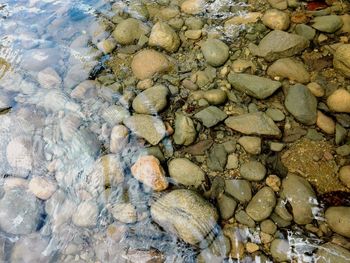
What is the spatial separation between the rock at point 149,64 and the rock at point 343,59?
1472 millimetres

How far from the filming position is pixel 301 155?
2.42 m

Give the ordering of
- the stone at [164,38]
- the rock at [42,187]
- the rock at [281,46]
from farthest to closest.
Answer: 1. the stone at [164,38]
2. the rock at [281,46]
3. the rock at [42,187]

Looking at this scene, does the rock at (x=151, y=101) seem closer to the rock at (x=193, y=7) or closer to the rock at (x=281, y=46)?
the rock at (x=281, y=46)

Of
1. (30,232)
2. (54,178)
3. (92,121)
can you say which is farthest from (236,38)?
(30,232)

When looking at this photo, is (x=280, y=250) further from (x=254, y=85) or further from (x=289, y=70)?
(x=289, y=70)

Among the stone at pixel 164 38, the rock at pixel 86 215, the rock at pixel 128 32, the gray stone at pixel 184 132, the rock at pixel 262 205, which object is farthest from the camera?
the rock at pixel 128 32

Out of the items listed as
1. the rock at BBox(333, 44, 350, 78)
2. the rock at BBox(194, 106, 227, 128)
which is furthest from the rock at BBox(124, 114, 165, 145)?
the rock at BBox(333, 44, 350, 78)

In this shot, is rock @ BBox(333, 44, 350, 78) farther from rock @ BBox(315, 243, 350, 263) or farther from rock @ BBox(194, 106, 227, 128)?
rock @ BBox(315, 243, 350, 263)

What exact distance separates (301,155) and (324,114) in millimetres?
397

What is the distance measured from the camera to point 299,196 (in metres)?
2.21

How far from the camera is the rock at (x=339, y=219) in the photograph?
6.70 ft

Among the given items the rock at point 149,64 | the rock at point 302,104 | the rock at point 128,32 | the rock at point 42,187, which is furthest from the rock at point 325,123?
the rock at point 42,187

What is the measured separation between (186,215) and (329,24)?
223 cm

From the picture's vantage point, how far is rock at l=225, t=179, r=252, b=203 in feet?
7.47
